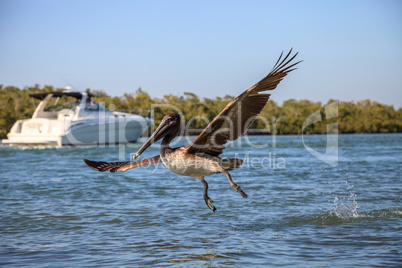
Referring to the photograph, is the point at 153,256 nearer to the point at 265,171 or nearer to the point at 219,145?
the point at 219,145

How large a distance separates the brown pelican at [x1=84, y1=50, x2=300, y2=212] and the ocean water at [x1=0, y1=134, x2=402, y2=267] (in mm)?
923

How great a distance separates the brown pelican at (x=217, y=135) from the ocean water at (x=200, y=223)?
92 cm

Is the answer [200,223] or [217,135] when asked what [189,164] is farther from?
[200,223]

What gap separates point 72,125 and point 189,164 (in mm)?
25661

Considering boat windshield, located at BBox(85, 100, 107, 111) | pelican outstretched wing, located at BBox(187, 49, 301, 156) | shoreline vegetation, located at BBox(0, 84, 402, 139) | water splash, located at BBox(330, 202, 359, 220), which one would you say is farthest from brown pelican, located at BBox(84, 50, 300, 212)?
shoreline vegetation, located at BBox(0, 84, 402, 139)

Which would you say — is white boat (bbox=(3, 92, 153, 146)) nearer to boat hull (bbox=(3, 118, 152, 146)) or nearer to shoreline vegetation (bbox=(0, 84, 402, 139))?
boat hull (bbox=(3, 118, 152, 146))

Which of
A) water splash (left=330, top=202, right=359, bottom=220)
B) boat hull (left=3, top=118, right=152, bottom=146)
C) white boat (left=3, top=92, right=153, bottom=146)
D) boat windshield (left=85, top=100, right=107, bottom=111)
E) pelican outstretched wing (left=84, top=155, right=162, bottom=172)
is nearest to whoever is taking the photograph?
pelican outstretched wing (left=84, top=155, right=162, bottom=172)

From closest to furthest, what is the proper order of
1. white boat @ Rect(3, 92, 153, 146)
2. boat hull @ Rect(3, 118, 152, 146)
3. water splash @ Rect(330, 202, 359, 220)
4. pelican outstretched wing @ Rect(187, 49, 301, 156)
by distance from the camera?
pelican outstretched wing @ Rect(187, 49, 301, 156) < water splash @ Rect(330, 202, 359, 220) < boat hull @ Rect(3, 118, 152, 146) < white boat @ Rect(3, 92, 153, 146)

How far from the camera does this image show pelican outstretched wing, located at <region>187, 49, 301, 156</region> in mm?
5911

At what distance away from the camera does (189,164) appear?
649 centimetres

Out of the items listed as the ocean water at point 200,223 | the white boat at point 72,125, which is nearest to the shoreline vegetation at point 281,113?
the white boat at point 72,125

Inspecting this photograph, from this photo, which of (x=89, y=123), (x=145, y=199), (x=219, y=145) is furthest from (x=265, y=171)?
(x=89, y=123)

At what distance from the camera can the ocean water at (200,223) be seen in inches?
240

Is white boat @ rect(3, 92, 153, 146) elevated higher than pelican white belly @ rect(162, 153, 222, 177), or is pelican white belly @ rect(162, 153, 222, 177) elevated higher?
white boat @ rect(3, 92, 153, 146)
